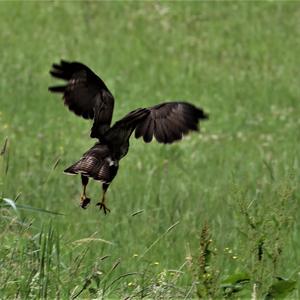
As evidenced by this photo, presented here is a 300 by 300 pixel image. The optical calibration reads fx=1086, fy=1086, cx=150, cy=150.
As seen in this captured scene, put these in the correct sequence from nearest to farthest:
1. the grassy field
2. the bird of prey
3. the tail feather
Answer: the tail feather
the bird of prey
the grassy field

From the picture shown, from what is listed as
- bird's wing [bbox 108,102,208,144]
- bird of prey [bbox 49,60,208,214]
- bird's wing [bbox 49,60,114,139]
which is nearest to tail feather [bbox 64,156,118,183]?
bird of prey [bbox 49,60,208,214]

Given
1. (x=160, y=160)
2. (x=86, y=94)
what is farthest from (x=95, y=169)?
(x=160, y=160)

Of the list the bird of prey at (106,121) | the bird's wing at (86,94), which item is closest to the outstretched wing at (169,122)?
the bird of prey at (106,121)

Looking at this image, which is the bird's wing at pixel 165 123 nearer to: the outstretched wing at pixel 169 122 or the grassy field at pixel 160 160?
the outstretched wing at pixel 169 122

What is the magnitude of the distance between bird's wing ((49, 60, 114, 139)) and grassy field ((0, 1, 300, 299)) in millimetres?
506

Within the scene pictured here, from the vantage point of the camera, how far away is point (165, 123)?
5.66 metres

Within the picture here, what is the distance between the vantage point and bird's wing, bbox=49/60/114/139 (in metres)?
5.86

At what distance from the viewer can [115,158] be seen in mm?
5508

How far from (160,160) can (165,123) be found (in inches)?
233

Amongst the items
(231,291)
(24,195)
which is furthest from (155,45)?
(231,291)

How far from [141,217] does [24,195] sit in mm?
1179

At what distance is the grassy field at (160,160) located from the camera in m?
5.84

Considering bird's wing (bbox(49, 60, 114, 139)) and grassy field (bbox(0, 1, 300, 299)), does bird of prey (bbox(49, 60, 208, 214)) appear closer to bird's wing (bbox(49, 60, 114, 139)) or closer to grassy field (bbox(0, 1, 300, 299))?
bird's wing (bbox(49, 60, 114, 139))

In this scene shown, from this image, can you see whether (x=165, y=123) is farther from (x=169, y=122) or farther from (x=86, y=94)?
(x=86, y=94)
